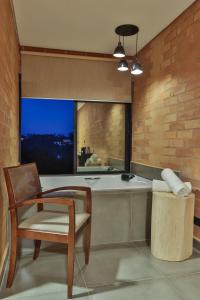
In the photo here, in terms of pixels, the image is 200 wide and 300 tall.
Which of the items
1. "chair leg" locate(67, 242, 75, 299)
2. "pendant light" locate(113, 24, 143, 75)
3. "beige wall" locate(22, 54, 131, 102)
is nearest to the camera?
"chair leg" locate(67, 242, 75, 299)

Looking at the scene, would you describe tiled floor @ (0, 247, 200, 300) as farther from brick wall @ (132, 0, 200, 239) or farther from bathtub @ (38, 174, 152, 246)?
brick wall @ (132, 0, 200, 239)

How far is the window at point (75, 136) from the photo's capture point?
390 centimetres

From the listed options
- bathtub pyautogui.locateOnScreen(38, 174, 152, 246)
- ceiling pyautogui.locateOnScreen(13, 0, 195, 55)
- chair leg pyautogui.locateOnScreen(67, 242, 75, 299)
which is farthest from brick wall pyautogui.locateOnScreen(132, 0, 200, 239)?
chair leg pyautogui.locateOnScreen(67, 242, 75, 299)

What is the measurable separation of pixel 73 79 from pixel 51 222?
2.39 metres

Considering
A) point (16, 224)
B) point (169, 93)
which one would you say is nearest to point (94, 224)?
point (16, 224)

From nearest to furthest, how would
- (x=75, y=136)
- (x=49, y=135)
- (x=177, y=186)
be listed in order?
(x=177, y=186), (x=75, y=136), (x=49, y=135)

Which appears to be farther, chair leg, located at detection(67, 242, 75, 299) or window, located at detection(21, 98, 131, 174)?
window, located at detection(21, 98, 131, 174)

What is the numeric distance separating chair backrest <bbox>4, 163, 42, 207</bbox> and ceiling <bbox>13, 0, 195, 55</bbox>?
5.25 feet

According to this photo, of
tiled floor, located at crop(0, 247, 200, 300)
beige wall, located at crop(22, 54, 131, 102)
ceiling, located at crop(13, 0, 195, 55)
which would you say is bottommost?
tiled floor, located at crop(0, 247, 200, 300)

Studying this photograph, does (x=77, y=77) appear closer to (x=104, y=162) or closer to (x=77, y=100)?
(x=77, y=100)

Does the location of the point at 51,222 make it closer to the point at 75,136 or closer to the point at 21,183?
the point at 21,183

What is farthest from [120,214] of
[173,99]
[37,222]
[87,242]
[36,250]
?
[173,99]

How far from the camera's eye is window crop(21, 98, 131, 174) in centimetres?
390

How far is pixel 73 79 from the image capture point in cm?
371
